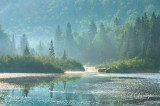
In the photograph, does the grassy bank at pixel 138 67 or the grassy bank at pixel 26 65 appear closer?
the grassy bank at pixel 26 65

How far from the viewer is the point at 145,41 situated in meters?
132

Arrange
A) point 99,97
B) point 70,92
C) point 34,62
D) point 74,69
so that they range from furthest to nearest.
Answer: point 74,69 → point 34,62 → point 70,92 → point 99,97

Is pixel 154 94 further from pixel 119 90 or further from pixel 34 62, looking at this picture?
pixel 34 62

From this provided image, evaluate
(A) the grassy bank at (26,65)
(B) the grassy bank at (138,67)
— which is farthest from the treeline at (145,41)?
(A) the grassy bank at (26,65)

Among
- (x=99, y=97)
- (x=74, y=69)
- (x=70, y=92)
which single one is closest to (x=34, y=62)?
(x=74, y=69)

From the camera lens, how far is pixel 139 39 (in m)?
146

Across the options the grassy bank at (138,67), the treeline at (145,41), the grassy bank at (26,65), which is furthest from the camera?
the treeline at (145,41)

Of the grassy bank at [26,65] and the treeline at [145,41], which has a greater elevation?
the treeline at [145,41]

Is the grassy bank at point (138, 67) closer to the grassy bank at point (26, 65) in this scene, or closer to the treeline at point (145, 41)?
the treeline at point (145, 41)

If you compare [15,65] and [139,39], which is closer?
[15,65]

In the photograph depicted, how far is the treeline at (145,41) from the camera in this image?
122 m

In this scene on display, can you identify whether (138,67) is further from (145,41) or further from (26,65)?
(26,65)

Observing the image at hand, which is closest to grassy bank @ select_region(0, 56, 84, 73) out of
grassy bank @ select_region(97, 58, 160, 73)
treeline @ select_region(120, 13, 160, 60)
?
grassy bank @ select_region(97, 58, 160, 73)

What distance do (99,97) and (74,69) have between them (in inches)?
3575
